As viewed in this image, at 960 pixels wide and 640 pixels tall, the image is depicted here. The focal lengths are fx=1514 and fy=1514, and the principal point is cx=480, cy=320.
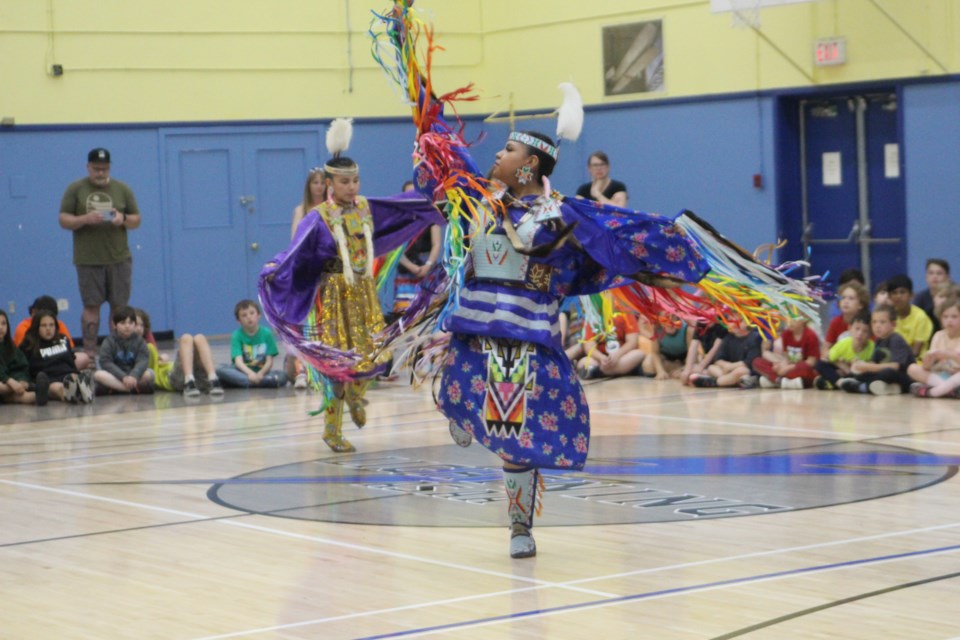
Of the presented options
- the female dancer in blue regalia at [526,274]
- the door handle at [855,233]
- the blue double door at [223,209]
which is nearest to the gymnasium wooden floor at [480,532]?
the female dancer in blue regalia at [526,274]

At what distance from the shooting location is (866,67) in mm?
12695

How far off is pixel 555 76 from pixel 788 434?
7.92 metres

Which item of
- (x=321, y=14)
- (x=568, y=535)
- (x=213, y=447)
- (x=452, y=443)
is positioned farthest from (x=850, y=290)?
(x=321, y=14)

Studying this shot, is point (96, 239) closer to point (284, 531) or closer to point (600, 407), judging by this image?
point (600, 407)

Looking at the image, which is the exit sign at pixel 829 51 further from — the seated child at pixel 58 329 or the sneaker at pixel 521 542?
the sneaker at pixel 521 542

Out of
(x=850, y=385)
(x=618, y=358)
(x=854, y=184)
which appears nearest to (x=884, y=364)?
(x=850, y=385)

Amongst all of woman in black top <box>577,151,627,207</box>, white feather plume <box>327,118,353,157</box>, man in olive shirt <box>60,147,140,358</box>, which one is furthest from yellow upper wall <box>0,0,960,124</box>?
white feather plume <box>327,118,353,157</box>

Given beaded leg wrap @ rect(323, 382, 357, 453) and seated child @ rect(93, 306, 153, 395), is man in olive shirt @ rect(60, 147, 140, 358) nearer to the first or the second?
seated child @ rect(93, 306, 153, 395)

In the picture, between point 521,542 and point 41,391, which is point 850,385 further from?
point 41,391

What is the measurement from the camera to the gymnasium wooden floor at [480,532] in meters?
4.29

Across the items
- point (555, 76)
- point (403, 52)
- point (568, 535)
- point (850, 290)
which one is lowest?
point (568, 535)

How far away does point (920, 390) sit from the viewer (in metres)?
9.19

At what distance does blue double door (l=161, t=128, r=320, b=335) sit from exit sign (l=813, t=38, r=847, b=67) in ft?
17.1

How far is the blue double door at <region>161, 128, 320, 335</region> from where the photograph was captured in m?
14.8
